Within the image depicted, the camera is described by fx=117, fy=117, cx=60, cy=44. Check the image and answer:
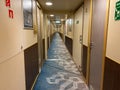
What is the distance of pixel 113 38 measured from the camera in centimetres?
160

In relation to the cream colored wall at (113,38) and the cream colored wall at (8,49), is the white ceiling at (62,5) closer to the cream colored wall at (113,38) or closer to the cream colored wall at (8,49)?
the cream colored wall at (113,38)

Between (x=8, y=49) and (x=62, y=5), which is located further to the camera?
(x=62, y=5)

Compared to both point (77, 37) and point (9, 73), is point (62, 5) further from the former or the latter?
point (9, 73)

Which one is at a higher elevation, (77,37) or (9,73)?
(77,37)

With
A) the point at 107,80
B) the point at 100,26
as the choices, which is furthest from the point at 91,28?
the point at 107,80

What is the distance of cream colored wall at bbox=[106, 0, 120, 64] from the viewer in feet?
4.88

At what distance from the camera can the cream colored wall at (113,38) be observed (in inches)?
58.6

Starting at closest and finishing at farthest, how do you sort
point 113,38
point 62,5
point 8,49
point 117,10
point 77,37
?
1. point 8,49
2. point 117,10
3. point 113,38
4. point 62,5
5. point 77,37

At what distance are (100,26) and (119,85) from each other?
109cm

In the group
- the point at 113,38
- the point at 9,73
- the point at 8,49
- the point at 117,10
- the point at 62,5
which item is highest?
the point at 62,5

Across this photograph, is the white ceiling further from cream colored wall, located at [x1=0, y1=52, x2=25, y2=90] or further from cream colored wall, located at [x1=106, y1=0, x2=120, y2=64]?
cream colored wall, located at [x1=0, y1=52, x2=25, y2=90]

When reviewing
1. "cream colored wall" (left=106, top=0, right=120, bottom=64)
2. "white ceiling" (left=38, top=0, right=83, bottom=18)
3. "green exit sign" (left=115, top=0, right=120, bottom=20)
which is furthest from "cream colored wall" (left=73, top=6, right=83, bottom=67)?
"green exit sign" (left=115, top=0, right=120, bottom=20)

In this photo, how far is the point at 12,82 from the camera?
4.79ft

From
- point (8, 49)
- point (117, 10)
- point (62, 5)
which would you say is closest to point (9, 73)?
point (8, 49)
